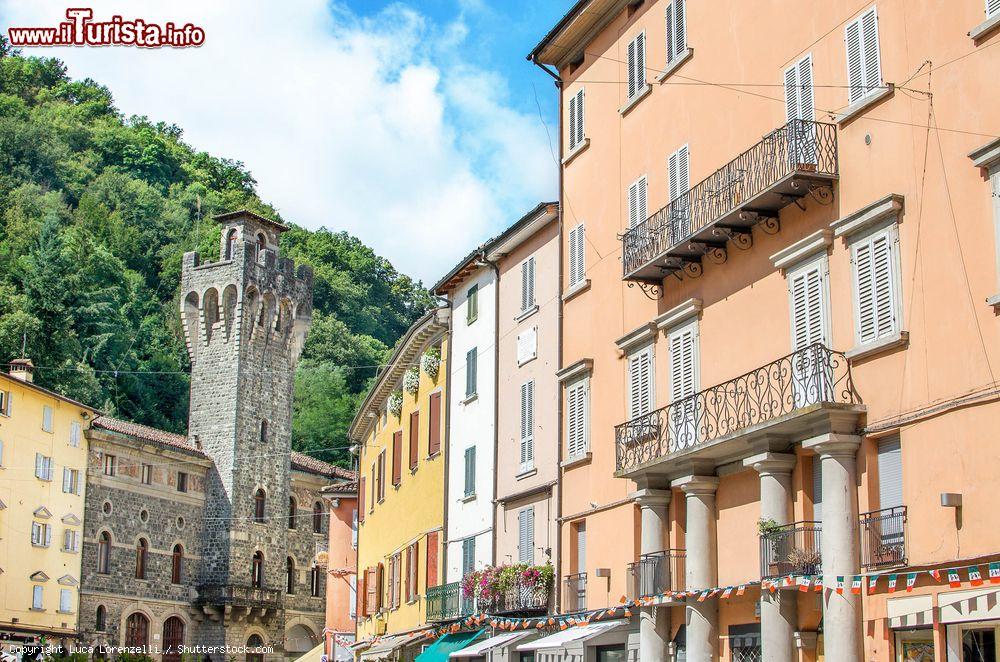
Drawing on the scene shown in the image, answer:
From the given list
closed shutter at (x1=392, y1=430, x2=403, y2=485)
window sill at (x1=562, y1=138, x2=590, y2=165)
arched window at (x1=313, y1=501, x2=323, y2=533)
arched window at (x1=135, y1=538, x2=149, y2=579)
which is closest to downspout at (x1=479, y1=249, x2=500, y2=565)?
window sill at (x1=562, y1=138, x2=590, y2=165)

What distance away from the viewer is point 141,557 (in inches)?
2489

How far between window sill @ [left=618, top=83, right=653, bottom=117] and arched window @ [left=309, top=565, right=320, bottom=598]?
53.6 m

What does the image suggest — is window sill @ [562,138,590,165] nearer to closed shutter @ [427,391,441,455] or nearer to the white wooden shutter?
the white wooden shutter

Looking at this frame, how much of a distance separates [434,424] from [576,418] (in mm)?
9941

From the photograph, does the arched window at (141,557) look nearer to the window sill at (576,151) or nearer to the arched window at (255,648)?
the arched window at (255,648)

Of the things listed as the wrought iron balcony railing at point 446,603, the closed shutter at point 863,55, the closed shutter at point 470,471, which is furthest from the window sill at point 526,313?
the closed shutter at point 863,55

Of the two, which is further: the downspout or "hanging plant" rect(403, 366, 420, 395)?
"hanging plant" rect(403, 366, 420, 395)

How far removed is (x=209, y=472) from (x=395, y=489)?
30.1m

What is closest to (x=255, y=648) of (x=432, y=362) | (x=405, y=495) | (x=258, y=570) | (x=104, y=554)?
(x=258, y=570)

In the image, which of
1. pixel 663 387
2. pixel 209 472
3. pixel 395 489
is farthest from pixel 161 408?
pixel 663 387

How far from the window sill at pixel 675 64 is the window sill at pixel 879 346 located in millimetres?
7196

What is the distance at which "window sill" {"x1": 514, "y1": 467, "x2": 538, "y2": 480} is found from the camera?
28.2 m

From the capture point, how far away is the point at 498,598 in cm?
2773

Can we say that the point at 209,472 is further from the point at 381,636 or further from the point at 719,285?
the point at 719,285
